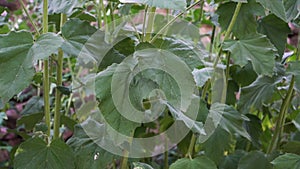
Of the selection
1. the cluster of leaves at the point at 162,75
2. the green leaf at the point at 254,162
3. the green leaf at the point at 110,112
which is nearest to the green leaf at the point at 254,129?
the cluster of leaves at the point at 162,75

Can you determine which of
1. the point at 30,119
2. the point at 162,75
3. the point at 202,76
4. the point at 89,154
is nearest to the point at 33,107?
the point at 30,119

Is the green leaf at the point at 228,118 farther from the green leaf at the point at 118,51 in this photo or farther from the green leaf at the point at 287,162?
the green leaf at the point at 118,51

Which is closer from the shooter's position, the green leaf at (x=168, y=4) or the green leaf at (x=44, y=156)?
the green leaf at (x=168, y=4)

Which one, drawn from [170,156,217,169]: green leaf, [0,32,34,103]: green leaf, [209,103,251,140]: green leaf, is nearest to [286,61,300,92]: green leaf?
[209,103,251,140]: green leaf

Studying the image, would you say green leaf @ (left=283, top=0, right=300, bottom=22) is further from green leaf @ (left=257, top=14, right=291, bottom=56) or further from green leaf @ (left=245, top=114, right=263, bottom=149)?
green leaf @ (left=245, top=114, right=263, bottom=149)

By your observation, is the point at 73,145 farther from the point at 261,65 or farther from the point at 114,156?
the point at 261,65

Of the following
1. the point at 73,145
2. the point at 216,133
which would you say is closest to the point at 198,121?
the point at 216,133
